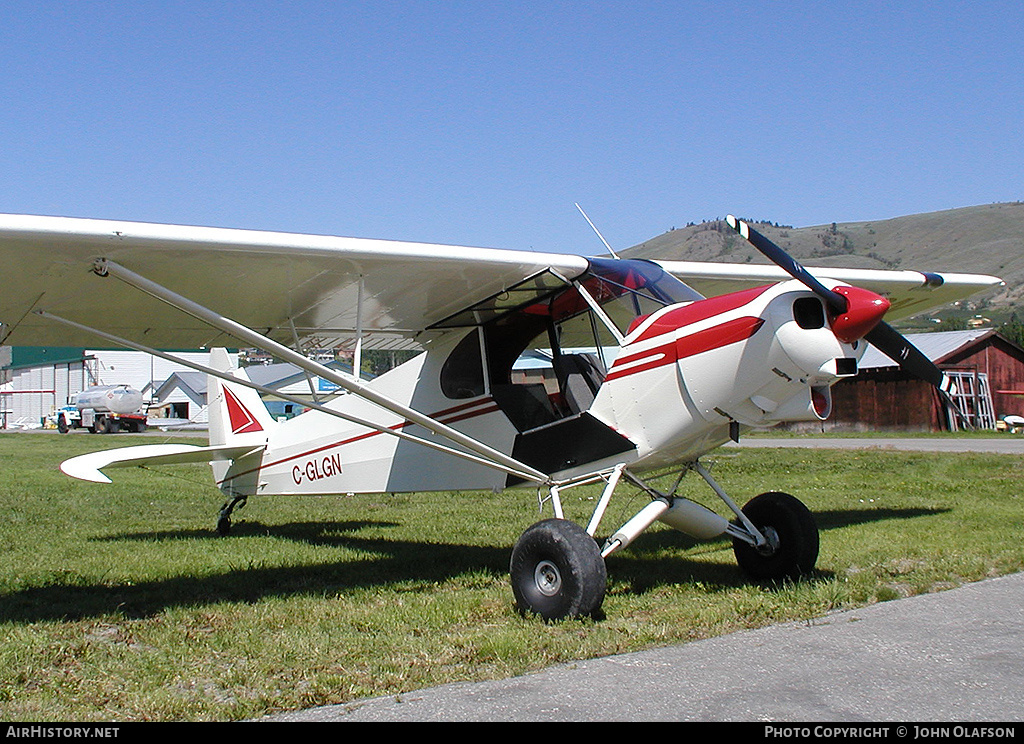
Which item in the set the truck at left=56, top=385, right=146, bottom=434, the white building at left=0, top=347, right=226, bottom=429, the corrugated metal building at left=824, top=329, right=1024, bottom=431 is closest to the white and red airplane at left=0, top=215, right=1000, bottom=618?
the corrugated metal building at left=824, top=329, right=1024, bottom=431

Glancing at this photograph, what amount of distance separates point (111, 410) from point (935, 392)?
43715 millimetres

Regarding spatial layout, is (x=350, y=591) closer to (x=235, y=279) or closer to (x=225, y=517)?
(x=235, y=279)

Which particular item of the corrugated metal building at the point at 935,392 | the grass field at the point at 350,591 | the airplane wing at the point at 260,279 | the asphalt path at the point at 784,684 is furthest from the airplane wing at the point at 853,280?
the corrugated metal building at the point at 935,392

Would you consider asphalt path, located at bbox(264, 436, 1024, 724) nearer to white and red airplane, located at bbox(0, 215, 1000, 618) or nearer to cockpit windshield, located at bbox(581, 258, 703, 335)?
white and red airplane, located at bbox(0, 215, 1000, 618)

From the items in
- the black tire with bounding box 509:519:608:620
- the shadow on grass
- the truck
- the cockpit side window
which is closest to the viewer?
the black tire with bounding box 509:519:608:620

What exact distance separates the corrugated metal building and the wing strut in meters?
29.7

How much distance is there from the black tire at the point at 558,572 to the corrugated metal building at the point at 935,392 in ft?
99.9

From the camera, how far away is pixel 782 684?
4059 mm

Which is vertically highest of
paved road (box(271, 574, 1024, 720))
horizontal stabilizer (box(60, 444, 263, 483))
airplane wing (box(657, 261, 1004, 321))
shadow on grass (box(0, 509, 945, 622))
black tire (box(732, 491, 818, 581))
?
airplane wing (box(657, 261, 1004, 321))

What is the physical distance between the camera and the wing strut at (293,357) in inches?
232

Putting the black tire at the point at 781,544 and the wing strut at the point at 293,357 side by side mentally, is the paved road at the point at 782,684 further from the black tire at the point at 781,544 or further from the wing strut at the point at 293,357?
the wing strut at the point at 293,357

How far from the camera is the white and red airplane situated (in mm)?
5621
